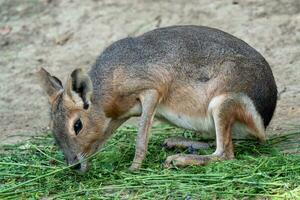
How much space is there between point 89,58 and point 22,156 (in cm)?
303

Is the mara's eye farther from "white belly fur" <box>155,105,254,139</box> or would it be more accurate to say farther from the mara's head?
"white belly fur" <box>155,105,254,139</box>

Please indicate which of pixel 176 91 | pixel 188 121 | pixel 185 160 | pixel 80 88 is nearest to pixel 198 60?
pixel 176 91

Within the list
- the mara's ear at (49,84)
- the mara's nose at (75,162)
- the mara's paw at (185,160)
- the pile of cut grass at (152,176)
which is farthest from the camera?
the mara's ear at (49,84)

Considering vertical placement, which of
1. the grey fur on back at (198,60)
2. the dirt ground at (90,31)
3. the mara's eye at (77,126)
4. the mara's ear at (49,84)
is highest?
the grey fur on back at (198,60)

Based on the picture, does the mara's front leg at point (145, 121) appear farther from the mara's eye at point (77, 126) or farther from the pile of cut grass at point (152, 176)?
the mara's eye at point (77, 126)

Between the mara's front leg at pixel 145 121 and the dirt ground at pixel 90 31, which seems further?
the dirt ground at pixel 90 31

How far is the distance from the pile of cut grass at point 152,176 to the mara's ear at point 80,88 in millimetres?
517

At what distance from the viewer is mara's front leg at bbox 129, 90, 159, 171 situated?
6.66 metres

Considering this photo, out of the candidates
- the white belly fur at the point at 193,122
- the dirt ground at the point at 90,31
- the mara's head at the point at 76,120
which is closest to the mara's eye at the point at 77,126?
the mara's head at the point at 76,120

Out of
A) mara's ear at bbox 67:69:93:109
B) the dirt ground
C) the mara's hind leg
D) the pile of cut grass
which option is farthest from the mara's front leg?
the dirt ground

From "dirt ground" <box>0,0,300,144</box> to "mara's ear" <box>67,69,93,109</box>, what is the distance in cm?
201

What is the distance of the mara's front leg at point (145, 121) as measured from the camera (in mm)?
6656

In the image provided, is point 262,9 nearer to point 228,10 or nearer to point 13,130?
point 228,10

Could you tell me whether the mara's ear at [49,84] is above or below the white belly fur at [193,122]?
above
